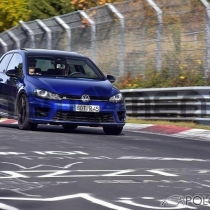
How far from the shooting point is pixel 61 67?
1670cm

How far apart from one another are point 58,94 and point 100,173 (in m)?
5.66

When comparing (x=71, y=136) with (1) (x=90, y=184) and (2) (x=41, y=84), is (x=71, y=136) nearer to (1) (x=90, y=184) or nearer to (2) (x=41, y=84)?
(2) (x=41, y=84)

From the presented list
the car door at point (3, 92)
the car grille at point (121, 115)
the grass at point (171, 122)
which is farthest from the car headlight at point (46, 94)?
the grass at point (171, 122)

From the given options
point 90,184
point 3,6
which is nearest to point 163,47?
point 90,184

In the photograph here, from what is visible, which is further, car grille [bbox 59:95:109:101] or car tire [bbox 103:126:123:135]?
car tire [bbox 103:126:123:135]

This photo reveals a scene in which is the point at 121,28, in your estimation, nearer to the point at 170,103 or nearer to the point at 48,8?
the point at 170,103

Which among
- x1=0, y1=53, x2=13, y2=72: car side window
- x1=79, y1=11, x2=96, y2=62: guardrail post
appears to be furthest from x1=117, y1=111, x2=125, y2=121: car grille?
x1=79, y1=11, x2=96, y2=62: guardrail post

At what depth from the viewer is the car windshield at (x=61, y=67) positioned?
1644cm

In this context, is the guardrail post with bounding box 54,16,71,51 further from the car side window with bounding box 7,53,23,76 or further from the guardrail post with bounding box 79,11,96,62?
the car side window with bounding box 7,53,23,76

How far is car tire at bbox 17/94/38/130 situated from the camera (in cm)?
1567

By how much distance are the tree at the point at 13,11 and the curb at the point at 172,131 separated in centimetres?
2039

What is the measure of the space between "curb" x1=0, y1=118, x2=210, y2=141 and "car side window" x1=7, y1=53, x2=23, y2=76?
115 inches

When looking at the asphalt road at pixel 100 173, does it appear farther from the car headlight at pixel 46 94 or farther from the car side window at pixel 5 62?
the car side window at pixel 5 62

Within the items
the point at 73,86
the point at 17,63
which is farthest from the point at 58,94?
the point at 17,63
